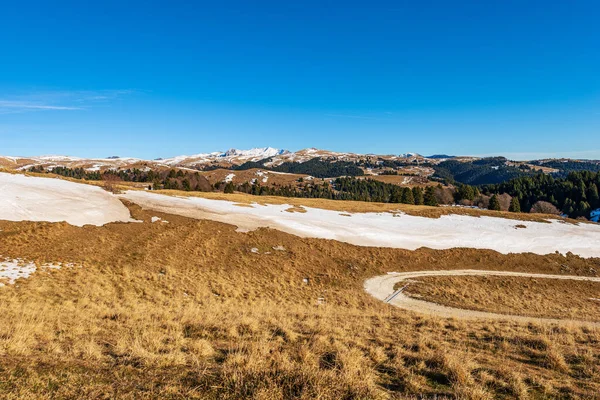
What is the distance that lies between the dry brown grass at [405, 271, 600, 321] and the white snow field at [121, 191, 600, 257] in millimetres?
8799

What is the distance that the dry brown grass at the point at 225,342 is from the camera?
6.48m

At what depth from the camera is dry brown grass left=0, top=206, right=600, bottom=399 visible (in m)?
6.48

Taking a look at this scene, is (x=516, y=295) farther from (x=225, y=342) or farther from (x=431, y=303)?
(x=225, y=342)

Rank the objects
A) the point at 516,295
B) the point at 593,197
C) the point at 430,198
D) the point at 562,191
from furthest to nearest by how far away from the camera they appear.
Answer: the point at 562,191, the point at 593,197, the point at 430,198, the point at 516,295

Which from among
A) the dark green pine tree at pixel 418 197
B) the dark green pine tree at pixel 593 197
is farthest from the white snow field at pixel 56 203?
the dark green pine tree at pixel 593 197

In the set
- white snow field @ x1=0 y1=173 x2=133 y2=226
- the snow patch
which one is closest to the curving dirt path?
the snow patch

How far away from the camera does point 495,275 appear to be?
1278 inches

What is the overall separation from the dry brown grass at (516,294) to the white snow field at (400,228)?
8799mm

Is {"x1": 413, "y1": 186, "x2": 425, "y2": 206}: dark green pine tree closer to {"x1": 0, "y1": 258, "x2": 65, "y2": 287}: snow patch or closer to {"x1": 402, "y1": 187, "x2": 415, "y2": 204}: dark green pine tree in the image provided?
{"x1": 402, "y1": 187, "x2": 415, "y2": 204}: dark green pine tree

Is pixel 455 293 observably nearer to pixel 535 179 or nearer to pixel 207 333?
pixel 207 333

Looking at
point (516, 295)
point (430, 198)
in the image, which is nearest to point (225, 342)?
point (516, 295)

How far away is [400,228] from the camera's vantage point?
150 ft

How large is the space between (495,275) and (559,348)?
991 inches

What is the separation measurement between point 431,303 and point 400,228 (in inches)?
906
